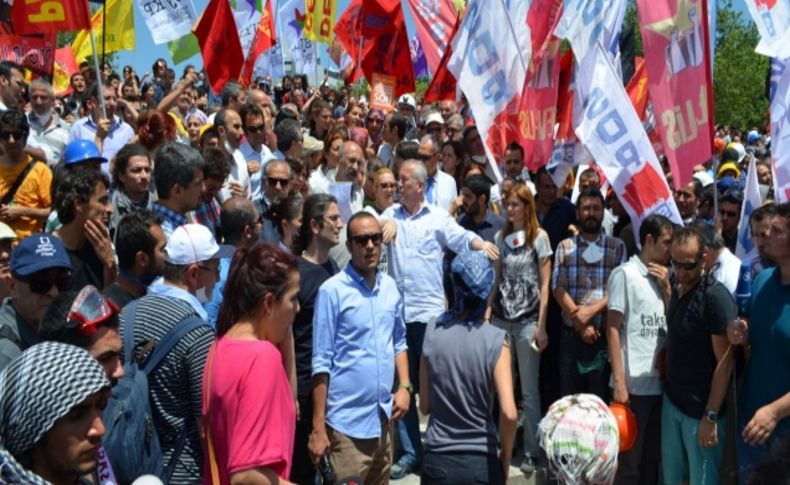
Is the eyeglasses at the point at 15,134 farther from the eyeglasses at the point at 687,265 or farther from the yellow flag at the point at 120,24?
the yellow flag at the point at 120,24

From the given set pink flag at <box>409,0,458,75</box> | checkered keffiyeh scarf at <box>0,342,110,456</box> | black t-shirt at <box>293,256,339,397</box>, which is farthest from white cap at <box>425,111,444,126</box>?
checkered keffiyeh scarf at <box>0,342,110,456</box>

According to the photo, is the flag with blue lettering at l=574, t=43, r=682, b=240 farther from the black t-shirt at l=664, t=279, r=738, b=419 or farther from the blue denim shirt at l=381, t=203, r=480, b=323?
the blue denim shirt at l=381, t=203, r=480, b=323

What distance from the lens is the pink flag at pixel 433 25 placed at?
12.1 metres

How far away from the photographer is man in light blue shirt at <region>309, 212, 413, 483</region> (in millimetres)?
5000

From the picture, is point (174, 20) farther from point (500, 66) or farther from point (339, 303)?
point (339, 303)

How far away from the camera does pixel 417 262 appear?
6.72 metres

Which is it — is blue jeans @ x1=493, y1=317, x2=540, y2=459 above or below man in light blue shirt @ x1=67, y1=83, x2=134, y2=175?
below

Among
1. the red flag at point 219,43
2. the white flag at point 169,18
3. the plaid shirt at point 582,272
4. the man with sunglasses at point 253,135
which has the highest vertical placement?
the white flag at point 169,18

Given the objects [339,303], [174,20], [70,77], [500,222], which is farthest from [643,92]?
[70,77]

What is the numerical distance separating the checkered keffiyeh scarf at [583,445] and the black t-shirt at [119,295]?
1994mm

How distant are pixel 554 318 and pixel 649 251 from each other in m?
1.19

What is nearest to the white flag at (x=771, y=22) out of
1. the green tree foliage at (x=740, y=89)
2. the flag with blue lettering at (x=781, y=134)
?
the flag with blue lettering at (x=781, y=134)

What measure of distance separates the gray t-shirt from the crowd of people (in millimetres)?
11

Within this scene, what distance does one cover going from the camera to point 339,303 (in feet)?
16.4
